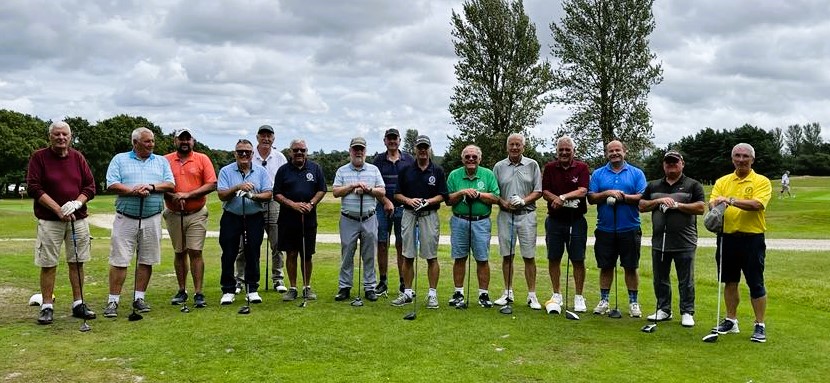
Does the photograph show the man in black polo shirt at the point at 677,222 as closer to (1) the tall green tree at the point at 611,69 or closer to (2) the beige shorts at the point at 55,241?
(2) the beige shorts at the point at 55,241

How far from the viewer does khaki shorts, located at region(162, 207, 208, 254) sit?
8906mm

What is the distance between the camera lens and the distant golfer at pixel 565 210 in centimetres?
870

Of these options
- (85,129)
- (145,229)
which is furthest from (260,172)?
(85,129)

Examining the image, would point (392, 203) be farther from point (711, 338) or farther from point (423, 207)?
point (711, 338)

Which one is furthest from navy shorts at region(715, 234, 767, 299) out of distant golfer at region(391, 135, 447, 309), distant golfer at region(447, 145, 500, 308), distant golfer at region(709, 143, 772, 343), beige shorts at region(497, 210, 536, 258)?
distant golfer at region(391, 135, 447, 309)

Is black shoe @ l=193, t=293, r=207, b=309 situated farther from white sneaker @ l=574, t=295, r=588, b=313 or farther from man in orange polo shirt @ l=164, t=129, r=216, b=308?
white sneaker @ l=574, t=295, r=588, b=313

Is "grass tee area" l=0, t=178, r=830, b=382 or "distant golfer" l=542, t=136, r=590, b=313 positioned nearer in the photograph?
"grass tee area" l=0, t=178, r=830, b=382

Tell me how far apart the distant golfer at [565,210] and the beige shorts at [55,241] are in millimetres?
6054

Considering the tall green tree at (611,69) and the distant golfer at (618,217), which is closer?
the distant golfer at (618,217)

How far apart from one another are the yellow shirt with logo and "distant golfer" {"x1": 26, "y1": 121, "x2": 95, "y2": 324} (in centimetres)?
768

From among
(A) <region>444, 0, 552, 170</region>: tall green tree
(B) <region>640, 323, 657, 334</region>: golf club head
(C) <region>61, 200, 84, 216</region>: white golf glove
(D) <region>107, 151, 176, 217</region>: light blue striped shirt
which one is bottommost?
(B) <region>640, 323, 657, 334</region>: golf club head

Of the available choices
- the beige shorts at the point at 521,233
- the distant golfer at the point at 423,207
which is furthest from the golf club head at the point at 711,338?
the distant golfer at the point at 423,207

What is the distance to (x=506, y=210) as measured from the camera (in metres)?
9.02

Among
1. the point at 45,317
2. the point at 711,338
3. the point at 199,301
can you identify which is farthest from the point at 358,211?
the point at 711,338
